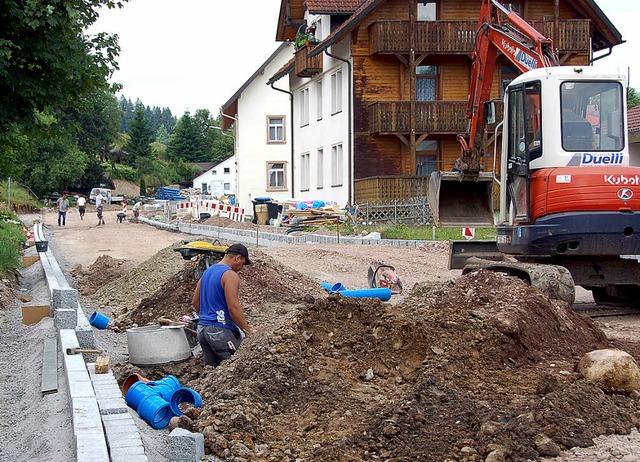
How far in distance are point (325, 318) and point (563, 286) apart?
3.85m

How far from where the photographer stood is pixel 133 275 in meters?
17.1

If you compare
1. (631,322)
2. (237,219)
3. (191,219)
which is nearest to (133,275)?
(631,322)

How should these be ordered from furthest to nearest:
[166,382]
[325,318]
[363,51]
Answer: [363,51]
[325,318]
[166,382]

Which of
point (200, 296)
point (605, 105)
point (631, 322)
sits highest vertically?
point (605, 105)

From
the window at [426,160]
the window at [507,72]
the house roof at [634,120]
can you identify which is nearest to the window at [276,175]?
the window at [426,160]

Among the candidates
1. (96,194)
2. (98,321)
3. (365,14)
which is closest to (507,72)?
(365,14)

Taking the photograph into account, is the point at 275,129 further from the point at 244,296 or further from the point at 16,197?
the point at 244,296

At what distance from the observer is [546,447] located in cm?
576

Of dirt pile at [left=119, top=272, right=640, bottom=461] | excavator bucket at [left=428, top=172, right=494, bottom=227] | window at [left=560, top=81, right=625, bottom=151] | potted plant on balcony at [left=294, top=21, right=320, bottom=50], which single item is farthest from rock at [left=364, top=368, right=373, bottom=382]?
potted plant on balcony at [left=294, top=21, right=320, bottom=50]

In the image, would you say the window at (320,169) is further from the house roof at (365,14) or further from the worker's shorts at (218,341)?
the worker's shorts at (218,341)

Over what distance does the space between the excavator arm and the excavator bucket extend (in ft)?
0.86

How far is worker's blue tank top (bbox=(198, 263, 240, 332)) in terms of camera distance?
8617mm

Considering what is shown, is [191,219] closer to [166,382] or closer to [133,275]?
[133,275]

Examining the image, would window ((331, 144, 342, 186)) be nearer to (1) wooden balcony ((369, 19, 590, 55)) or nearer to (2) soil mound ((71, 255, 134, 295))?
(1) wooden balcony ((369, 19, 590, 55))
